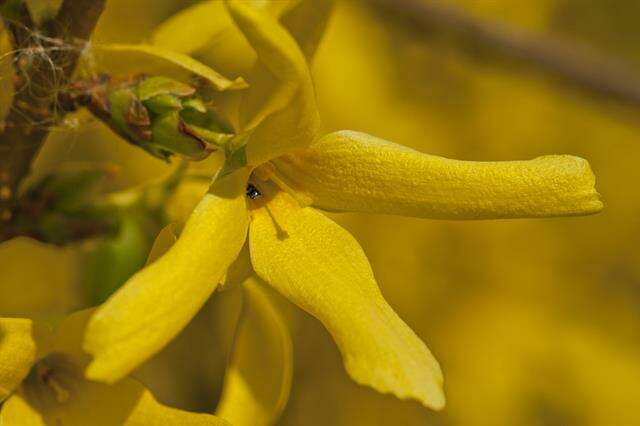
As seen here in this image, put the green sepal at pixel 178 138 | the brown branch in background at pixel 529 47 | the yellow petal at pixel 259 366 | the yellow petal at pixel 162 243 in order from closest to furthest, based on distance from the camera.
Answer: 1. the yellow petal at pixel 162 243
2. the green sepal at pixel 178 138
3. the yellow petal at pixel 259 366
4. the brown branch in background at pixel 529 47

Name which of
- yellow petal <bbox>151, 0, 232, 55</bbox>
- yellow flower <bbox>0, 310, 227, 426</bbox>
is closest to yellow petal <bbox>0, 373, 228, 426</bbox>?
yellow flower <bbox>0, 310, 227, 426</bbox>

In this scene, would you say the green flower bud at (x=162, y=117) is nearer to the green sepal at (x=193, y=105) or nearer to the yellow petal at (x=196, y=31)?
the green sepal at (x=193, y=105)

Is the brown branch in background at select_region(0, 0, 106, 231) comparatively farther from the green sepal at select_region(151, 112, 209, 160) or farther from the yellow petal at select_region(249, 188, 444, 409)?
the yellow petal at select_region(249, 188, 444, 409)

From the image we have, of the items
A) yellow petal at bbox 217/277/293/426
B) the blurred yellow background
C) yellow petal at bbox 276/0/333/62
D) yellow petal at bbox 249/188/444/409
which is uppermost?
yellow petal at bbox 276/0/333/62

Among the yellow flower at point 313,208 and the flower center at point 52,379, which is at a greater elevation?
the yellow flower at point 313,208

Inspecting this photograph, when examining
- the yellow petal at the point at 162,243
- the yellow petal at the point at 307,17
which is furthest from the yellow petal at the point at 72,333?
the yellow petal at the point at 307,17

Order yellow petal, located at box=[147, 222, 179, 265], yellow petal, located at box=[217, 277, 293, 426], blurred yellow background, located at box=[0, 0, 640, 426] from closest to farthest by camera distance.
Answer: yellow petal, located at box=[147, 222, 179, 265], yellow petal, located at box=[217, 277, 293, 426], blurred yellow background, located at box=[0, 0, 640, 426]

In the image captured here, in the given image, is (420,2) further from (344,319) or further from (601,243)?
(344,319)
